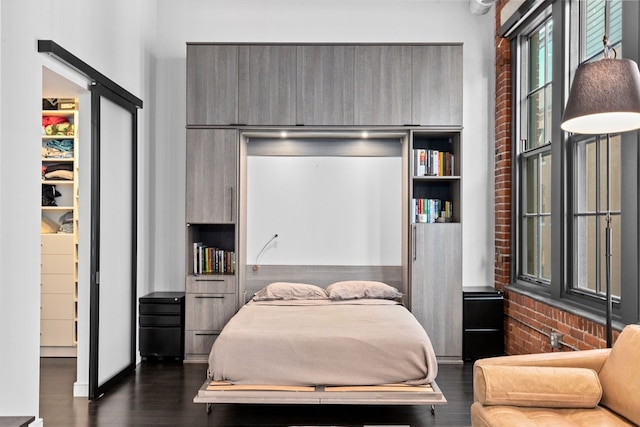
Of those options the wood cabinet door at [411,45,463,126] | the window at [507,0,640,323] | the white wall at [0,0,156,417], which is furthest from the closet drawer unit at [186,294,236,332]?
the window at [507,0,640,323]

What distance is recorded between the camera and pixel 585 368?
2816mm

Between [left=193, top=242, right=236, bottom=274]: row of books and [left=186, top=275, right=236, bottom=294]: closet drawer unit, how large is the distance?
0.15 m

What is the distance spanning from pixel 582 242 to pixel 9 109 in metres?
3.96

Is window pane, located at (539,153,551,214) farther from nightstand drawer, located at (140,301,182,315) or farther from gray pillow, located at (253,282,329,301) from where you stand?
nightstand drawer, located at (140,301,182,315)

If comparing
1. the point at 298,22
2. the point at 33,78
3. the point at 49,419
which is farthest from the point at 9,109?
the point at 298,22

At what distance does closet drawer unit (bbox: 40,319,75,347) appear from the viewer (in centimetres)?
530

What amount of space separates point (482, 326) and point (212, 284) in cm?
262

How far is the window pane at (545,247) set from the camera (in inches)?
179

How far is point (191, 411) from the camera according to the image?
12.5 ft

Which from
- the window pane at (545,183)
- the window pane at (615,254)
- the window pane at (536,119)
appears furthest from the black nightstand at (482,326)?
the window pane at (615,254)

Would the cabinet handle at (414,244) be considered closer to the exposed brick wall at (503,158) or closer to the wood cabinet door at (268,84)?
the exposed brick wall at (503,158)

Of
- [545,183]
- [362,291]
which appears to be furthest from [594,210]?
[362,291]

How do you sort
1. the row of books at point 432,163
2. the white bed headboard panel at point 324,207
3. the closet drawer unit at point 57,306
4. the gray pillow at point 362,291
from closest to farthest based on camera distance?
the gray pillow at point 362,291 → the row of books at point 432,163 → the closet drawer unit at point 57,306 → the white bed headboard panel at point 324,207

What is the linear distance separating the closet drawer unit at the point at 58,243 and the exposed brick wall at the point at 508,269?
4.30m
